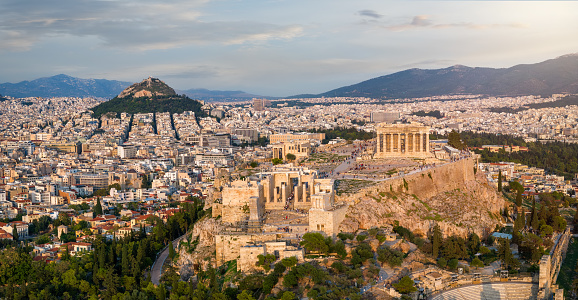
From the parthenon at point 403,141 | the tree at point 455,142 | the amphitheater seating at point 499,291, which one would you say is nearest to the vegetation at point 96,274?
the amphitheater seating at point 499,291

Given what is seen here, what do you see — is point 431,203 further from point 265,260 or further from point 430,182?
point 265,260

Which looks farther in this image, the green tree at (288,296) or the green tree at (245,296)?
the green tree at (245,296)

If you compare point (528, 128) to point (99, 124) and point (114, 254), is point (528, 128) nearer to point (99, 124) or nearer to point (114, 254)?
point (99, 124)

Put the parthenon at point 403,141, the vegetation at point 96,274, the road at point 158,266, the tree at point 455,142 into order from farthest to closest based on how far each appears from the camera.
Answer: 1. the tree at point 455,142
2. the parthenon at point 403,141
3. the road at point 158,266
4. the vegetation at point 96,274

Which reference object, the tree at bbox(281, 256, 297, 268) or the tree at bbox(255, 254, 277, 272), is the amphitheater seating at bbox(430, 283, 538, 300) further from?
the tree at bbox(255, 254, 277, 272)

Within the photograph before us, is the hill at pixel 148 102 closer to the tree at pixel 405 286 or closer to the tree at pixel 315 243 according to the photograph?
the tree at pixel 315 243

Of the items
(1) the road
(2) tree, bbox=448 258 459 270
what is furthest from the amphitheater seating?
(1) the road
